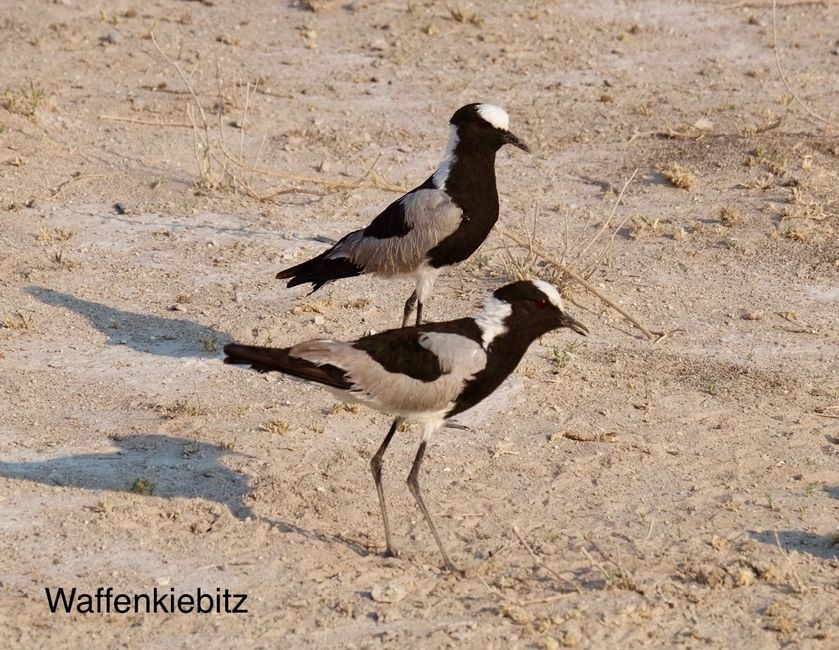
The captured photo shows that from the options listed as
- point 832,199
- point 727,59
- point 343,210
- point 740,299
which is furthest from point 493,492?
point 727,59

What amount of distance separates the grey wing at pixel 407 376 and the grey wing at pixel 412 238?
172cm

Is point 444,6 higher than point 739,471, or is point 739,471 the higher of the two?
point 444,6

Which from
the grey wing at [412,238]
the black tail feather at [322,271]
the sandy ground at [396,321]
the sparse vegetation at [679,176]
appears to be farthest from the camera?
the sparse vegetation at [679,176]

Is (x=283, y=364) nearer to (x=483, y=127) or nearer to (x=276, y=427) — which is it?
(x=276, y=427)

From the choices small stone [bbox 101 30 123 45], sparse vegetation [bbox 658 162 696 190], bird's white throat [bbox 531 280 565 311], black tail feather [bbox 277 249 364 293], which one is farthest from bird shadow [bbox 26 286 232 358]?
small stone [bbox 101 30 123 45]

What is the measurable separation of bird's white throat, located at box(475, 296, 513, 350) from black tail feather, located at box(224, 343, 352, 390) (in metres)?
0.64

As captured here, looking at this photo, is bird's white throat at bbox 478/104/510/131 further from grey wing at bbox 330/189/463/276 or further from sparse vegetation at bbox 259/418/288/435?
sparse vegetation at bbox 259/418/288/435

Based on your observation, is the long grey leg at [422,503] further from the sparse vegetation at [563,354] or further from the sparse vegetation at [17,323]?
the sparse vegetation at [17,323]

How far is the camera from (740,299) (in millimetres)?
8867

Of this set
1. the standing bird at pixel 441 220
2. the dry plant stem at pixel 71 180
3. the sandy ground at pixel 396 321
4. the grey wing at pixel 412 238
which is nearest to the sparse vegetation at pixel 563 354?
the sandy ground at pixel 396 321

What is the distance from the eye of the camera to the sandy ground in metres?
5.74

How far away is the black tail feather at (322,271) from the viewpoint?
313 inches

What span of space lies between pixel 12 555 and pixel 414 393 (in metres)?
1.87

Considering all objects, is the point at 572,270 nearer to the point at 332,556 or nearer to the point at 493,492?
the point at 493,492
